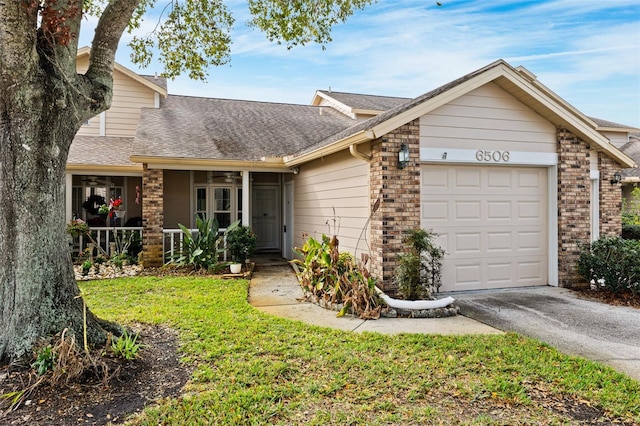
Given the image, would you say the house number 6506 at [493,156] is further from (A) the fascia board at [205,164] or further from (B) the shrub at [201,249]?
(B) the shrub at [201,249]

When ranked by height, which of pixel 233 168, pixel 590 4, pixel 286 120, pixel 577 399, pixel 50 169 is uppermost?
pixel 590 4

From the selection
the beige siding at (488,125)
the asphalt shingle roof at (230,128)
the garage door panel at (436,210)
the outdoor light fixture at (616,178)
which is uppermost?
the asphalt shingle roof at (230,128)

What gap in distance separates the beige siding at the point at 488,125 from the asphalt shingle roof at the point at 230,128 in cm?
542

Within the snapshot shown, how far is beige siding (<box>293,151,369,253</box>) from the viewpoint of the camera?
7668mm

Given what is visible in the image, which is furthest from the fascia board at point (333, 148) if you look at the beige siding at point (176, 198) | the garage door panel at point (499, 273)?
the beige siding at point (176, 198)

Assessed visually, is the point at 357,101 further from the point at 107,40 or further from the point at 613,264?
the point at 107,40

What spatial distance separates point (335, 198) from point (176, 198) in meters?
6.05

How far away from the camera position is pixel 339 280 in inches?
256

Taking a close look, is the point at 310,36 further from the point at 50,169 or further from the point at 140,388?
the point at 140,388

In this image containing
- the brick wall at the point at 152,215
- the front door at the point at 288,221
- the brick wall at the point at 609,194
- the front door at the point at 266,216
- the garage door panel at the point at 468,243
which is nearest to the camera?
the garage door panel at the point at 468,243

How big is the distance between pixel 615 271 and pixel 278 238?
9.47 metres

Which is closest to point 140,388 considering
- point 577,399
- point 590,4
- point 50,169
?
point 50,169

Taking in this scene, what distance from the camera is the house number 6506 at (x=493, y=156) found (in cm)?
744

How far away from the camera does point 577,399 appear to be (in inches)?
137
